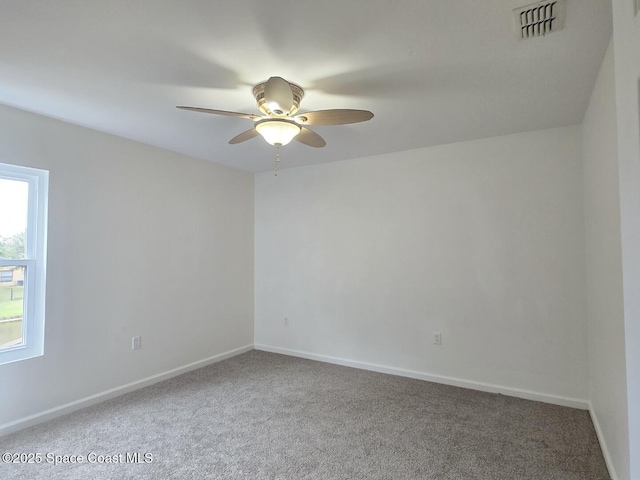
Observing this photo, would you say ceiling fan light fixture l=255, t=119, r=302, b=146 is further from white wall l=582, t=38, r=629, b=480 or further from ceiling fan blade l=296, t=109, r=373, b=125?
white wall l=582, t=38, r=629, b=480

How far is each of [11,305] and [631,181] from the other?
12.0 feet

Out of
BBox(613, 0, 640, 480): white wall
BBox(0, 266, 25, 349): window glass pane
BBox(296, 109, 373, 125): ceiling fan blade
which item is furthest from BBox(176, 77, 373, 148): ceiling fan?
BBox(0, 266, 25, 349): window glass pane

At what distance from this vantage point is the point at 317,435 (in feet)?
8.15

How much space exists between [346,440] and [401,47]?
2446mm

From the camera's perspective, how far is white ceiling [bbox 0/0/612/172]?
1.55 m

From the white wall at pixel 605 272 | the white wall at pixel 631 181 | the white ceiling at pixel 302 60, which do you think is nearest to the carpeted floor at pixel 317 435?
the white wall at pixel 605 272

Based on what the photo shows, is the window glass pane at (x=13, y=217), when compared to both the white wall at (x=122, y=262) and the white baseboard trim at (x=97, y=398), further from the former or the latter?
the white baseboard trim at (x=97, y=398)

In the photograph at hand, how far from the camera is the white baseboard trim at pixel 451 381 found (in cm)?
296

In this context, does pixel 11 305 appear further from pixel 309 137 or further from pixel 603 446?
pixel 603 446

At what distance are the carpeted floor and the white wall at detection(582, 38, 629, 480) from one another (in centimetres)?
33

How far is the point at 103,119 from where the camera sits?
2832 millimetres

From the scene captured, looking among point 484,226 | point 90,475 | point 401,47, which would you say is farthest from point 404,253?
point 90,475

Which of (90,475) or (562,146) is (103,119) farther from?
(562,146)

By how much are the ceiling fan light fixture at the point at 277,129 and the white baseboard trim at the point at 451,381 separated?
271cm
